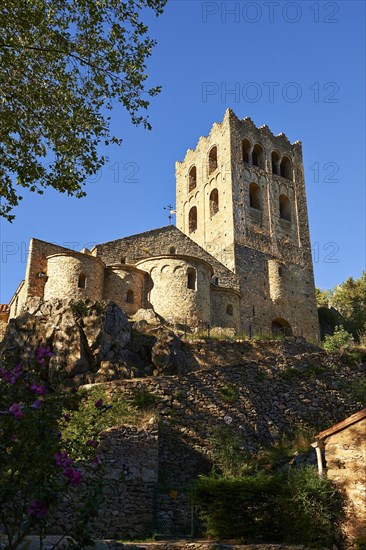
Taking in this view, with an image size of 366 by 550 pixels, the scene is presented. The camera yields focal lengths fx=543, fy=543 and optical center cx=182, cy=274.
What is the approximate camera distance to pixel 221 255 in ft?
125

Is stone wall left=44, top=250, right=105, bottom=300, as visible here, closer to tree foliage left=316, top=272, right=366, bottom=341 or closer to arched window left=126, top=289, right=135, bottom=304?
arched window left=126, top=289, right=135, bottom=304

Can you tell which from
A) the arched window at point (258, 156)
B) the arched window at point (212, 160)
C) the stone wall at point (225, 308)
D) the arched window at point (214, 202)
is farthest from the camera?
the arched window at point (212, 160)

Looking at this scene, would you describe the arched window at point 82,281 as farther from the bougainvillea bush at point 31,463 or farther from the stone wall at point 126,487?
the bougainvillea bush at point 31,463

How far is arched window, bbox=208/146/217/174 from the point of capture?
43969 millimetres

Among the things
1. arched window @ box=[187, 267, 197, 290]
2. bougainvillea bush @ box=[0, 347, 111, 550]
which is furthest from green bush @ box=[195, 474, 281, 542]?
arched window @ box=[187, 267, 197, 290]

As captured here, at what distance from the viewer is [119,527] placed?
12266mm

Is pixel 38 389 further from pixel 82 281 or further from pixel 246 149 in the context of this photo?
pixel 246 149

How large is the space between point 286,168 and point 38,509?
42713 mm

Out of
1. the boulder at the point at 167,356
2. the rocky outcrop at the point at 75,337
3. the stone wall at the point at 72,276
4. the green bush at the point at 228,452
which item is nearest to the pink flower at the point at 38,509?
the green bush at the point at 228,452

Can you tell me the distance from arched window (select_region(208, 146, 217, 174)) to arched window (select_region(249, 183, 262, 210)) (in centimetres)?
366

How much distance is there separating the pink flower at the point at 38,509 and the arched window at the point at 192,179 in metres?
40.7

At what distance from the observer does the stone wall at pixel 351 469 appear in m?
11.9

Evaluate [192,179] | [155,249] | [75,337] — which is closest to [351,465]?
[75,337]

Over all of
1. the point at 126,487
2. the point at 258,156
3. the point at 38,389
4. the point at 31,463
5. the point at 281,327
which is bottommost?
the point at 126,487
